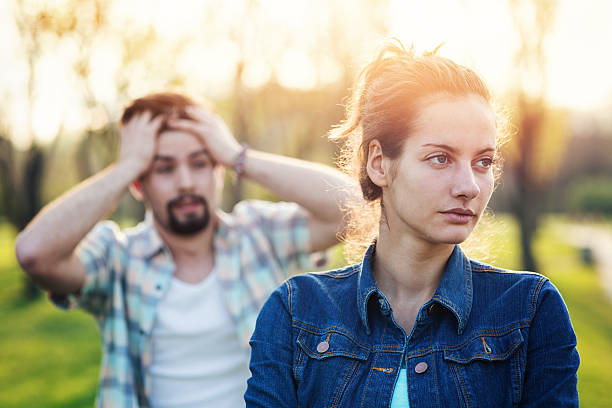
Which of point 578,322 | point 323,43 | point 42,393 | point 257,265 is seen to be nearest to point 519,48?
point 578,322

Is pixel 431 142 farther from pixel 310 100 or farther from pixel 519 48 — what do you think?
pixel 310 100

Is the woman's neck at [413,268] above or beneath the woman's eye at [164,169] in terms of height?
beneath

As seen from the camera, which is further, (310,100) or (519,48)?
(310,100)

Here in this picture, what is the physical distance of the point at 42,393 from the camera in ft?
22.8

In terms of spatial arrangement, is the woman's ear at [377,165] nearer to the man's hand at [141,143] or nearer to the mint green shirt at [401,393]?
the mint green shirt at [401,393]

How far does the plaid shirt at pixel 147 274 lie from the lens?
315 cm

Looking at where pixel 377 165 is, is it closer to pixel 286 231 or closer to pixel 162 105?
pixel 286 231

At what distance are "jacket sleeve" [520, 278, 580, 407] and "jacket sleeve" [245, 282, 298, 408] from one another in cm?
77


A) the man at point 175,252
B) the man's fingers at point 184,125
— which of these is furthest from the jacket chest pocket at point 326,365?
the man's fingers at point 184,125

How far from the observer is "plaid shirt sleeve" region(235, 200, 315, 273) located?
352cm

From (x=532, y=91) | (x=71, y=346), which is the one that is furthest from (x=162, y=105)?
(x=532, y=91)

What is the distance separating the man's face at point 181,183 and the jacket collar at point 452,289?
151 centimetres

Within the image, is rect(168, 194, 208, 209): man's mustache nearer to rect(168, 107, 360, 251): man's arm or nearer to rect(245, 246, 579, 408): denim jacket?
rect(168, 107, 360, 251): man's arm

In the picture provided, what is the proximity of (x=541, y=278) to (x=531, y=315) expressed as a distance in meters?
0.13
